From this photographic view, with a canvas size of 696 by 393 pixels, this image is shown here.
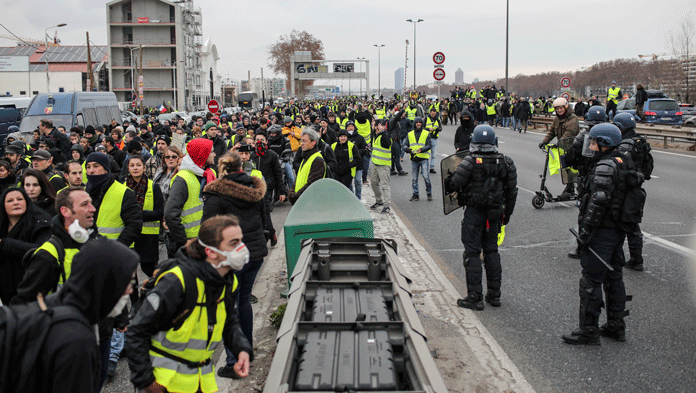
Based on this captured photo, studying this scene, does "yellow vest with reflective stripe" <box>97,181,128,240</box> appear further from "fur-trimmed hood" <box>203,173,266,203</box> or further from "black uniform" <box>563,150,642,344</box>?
"black uniform" <box>563,150,642,344</box>

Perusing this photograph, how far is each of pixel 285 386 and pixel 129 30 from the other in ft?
271

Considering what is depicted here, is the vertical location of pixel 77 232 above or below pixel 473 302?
above

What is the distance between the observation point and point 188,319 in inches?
126

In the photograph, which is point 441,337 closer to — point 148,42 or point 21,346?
point 21,346

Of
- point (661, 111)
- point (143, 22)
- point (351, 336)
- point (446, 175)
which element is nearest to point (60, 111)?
point (446, 175)

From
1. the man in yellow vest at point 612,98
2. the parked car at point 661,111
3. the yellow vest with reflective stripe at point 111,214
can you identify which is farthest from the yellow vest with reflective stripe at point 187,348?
the parked car at point 661,111

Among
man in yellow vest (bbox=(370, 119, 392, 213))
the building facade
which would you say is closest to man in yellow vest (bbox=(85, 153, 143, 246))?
man in yellow vest (bbox=(370, 119, 392, 213))

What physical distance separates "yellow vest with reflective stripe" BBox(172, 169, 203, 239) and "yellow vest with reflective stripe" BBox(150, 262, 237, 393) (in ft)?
8.16

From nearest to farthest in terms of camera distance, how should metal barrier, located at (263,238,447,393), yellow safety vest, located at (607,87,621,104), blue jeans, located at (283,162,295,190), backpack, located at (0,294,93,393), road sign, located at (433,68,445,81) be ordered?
backpack, located at (0,294,93,393) → metal barrier, located at (263,238,447,393) → blue jeans, located at (283,162,295,190) → road sign, located at (433,68,445,81) → yellow safety vest, located at (607,87,621,104)

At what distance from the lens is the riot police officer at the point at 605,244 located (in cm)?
538

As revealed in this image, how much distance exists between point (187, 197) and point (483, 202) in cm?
298

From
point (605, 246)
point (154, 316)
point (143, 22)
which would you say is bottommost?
point (605, 246)

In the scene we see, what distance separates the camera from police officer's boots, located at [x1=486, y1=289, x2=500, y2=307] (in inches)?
252

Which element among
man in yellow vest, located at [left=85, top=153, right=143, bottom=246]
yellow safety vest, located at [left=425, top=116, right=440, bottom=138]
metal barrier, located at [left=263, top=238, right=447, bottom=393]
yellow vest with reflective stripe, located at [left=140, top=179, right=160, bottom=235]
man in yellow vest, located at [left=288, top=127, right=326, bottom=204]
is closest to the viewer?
metal barrier, located at [left=263, top=238, right=447, bottom=393]
